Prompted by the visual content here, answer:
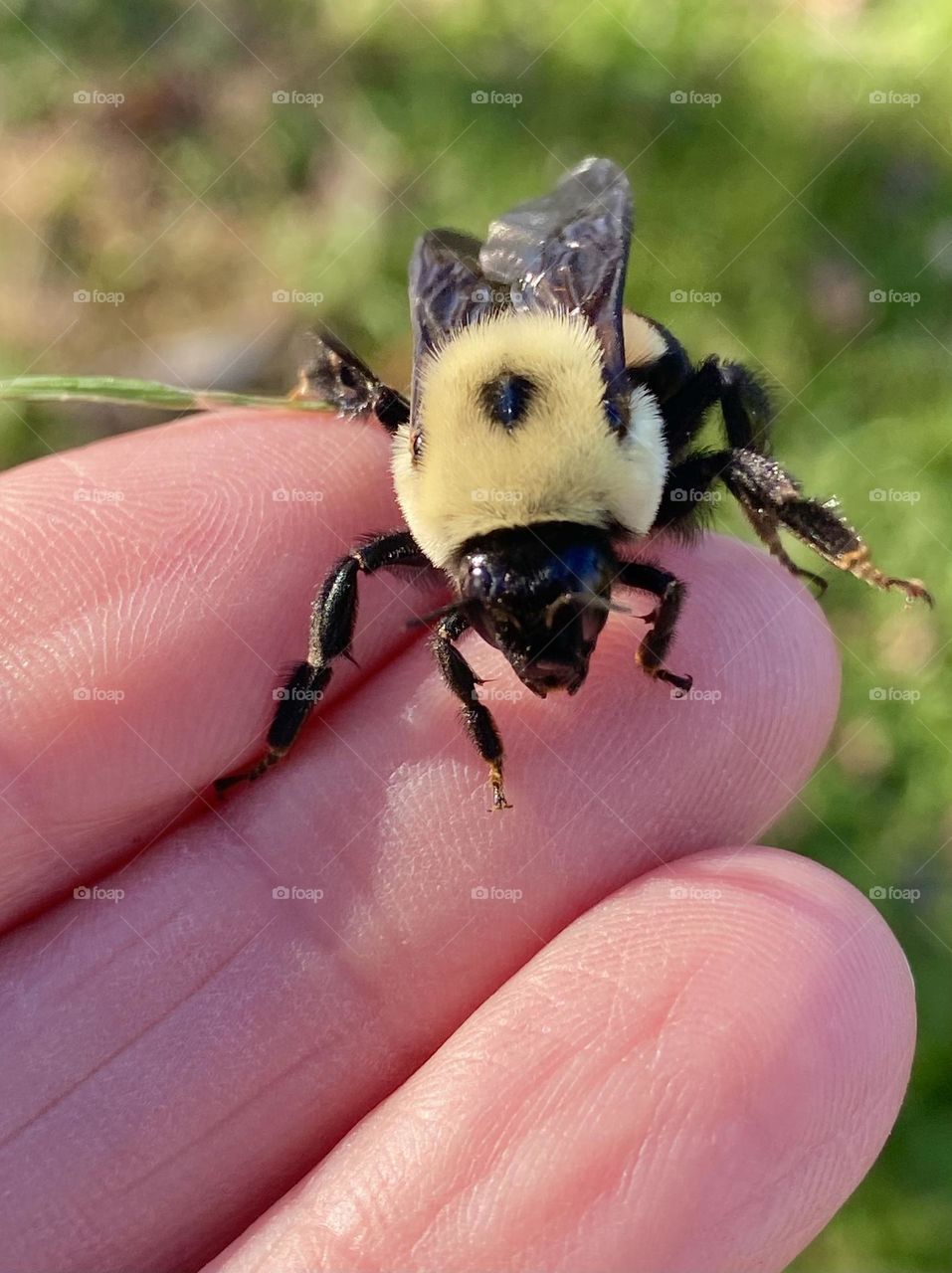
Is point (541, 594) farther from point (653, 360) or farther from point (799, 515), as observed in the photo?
point (653, 360)

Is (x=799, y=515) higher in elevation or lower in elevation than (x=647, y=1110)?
higher

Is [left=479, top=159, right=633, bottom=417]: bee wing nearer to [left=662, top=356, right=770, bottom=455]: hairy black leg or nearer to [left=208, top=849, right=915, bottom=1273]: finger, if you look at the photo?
[left=662, top=356, right=770, bottom=455]: hairy black leg

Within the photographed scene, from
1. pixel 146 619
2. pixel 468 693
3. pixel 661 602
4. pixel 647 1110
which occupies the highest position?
pixel 661 602

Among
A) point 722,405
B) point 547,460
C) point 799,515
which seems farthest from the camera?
point 722,405

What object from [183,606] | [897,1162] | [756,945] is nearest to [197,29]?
[183,606]

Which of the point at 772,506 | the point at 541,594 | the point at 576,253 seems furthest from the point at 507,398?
the point at 772,506

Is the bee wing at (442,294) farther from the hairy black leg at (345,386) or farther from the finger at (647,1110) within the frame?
the finger at (647,1110)

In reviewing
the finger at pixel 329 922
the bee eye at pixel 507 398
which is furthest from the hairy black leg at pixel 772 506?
the bee eye at pixel 507 398
